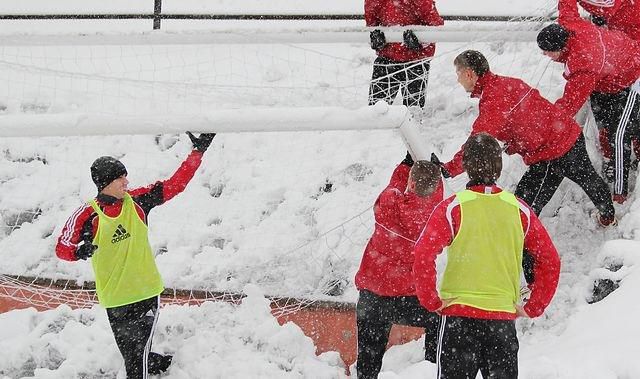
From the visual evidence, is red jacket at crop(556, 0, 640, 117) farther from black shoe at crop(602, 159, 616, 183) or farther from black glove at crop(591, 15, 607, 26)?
black shoe at crop(602, 159, 616, 183)

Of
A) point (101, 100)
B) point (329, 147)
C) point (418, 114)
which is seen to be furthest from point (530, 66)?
point (101, 100)

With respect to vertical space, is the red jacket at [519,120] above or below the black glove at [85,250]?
above

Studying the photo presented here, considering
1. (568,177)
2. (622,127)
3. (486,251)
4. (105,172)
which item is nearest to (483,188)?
(486,251)

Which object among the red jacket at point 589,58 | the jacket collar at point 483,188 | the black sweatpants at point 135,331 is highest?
the red jacket at point 589,58

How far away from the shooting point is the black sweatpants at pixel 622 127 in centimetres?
503

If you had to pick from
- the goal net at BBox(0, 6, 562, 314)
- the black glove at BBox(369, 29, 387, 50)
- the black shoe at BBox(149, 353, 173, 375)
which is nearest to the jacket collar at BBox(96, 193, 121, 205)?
the goal net at BBox(0, 6, 562, 314)

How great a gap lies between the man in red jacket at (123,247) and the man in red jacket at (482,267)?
66.2 inches

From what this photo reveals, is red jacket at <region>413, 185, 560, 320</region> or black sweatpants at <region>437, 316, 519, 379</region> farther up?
red jacket at <region>413, 185, 560, 320</region>

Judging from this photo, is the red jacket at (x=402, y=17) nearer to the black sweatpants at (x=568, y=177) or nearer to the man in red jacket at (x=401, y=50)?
the man in red jacket at (x=401, y=50)

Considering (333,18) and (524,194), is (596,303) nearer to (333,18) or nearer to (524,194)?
(524,194)

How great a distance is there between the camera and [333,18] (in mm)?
8055

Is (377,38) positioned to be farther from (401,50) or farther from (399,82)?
(399,82)

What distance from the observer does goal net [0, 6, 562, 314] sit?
573 centimetres

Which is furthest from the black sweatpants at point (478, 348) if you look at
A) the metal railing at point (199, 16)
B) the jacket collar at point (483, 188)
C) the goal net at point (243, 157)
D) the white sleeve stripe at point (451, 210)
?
the metal railing at point (199, 16)
